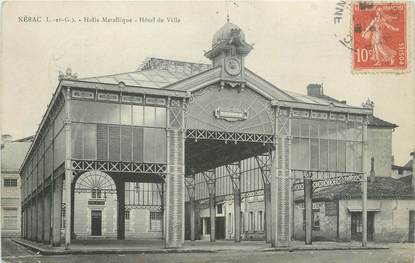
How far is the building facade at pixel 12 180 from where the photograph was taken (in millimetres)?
62969

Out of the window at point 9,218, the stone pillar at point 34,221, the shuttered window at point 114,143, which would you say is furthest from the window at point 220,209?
the shuttered window at point 114,143

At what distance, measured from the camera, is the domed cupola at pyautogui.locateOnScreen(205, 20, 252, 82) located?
32.5 m

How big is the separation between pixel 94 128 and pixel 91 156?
4.53 ft

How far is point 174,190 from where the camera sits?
3089 cm

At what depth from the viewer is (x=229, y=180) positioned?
46688 millimetres

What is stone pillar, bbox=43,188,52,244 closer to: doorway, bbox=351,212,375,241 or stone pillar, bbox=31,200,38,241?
stone pillar, bbox=31,200,38,241

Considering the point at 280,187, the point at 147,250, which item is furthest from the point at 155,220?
the point at 147,250

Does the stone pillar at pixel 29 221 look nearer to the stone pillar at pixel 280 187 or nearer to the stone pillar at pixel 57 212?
the stone pillar at pixel 57 212

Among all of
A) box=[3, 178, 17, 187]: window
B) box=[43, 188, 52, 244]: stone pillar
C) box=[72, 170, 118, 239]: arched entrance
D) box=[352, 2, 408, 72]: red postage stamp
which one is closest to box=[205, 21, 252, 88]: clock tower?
box=[352, 2, 408, 72]: red postage stamp

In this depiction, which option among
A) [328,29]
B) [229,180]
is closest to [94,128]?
[328,29]

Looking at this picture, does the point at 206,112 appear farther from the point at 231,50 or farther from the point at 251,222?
the point at 251,222

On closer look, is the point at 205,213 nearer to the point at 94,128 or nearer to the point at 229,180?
the point at 229,180

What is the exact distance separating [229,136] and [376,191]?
1872 cm

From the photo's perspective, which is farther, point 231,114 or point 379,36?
point 231,114
